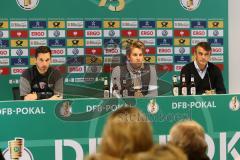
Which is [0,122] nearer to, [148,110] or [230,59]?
[148,110]

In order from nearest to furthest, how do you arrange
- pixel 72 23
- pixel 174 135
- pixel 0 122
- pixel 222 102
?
1. pixel 174 135
2. pixel 0 122
3. pixel 222 102
4. pixel 72 23

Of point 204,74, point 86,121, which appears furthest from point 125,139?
point 204,74

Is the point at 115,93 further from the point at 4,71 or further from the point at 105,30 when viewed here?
the point at 4,71

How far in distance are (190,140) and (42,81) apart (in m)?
3.04

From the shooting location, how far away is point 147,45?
306 inches

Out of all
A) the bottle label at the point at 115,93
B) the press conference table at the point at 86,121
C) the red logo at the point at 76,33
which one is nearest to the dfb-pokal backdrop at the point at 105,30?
the red logo at the point at 76,33

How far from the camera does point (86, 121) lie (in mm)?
5070

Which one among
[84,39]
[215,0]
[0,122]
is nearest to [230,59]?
[215,0]

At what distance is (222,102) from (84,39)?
281cm

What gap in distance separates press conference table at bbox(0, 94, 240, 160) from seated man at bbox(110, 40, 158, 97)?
0.22 m

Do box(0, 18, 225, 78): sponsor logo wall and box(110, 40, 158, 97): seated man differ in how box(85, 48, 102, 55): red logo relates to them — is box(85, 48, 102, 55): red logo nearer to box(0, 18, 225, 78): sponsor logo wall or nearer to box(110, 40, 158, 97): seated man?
box(0, 18, 225, 78): sponsor logo wall

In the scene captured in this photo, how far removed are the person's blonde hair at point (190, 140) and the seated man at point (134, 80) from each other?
2.31 metres

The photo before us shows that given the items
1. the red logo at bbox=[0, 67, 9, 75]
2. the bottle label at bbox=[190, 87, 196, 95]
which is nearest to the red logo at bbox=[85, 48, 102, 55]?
the red logo at bbox=[0, 67, 9, 75]

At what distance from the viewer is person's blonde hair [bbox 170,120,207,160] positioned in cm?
294
